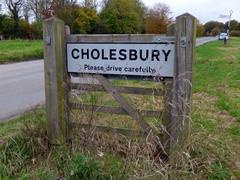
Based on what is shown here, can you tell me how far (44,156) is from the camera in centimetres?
416

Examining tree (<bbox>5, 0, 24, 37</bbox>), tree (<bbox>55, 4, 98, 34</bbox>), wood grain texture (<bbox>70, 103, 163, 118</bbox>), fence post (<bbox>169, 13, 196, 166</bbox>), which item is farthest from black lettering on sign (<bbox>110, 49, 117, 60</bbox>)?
tree (<bbox>5, 0, 24, 37</bbox>)

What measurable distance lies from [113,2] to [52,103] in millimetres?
57648

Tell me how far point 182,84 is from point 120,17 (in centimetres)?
5475

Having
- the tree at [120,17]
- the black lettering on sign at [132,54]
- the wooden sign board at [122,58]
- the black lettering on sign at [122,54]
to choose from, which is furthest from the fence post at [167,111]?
the tree at [120,17]

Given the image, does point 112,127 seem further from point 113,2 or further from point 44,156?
point 113,2

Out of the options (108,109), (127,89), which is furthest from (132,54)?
(108,109)

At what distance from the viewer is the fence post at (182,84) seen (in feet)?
12.2

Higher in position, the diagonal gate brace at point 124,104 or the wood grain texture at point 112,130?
the diagonal gate brace at point 124,104

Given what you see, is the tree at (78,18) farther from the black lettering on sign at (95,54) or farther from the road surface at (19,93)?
the black lettering on sign at (95,54)

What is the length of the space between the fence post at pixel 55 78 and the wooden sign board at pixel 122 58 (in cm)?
13

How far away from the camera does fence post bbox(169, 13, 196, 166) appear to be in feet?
12.2

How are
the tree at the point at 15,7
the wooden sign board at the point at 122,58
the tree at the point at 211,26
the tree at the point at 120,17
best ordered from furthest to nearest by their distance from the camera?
the tree at the point at 211,26, the tree at the point at 120,17, the tree at the point at 15,7, the wooden sign board at the point at 122,58

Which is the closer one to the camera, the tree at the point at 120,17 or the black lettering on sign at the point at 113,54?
the black lettering on sign at the point at 113,54

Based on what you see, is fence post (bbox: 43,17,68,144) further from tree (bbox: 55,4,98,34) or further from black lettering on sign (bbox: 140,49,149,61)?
tree (bbox: 55,4,98,34)
